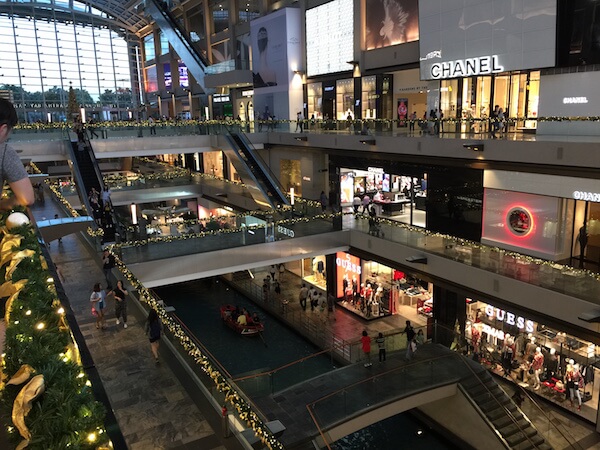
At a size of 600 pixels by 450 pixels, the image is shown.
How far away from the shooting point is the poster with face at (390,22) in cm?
2492

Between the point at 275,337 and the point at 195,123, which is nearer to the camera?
the point at 275,337

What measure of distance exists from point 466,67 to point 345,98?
11065 millimetres

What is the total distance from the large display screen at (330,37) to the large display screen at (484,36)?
768 centimetres

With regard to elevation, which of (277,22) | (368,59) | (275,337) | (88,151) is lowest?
(275,337)

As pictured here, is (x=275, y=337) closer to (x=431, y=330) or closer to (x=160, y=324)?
(x=431, y=330)

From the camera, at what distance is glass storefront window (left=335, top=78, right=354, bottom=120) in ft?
99.5

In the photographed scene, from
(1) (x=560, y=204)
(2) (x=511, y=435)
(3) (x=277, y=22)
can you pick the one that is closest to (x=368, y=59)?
(3) (x=277, y=22)

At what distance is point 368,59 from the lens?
28.2m

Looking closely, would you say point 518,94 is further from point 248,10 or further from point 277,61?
point 248,10

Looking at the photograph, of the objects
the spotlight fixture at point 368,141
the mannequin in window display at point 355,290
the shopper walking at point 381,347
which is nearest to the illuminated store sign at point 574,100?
the spotlight fixture at point 368,141

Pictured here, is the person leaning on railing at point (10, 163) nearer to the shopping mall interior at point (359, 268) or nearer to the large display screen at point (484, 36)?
the shopping mall interior at point (359, 268)

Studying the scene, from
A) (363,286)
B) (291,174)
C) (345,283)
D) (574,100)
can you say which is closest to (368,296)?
(363,286)

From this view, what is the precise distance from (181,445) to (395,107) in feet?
83.8

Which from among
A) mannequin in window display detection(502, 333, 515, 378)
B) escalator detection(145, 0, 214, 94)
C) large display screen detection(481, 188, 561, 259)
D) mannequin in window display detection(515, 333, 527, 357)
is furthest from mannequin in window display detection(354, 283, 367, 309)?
escalator detection(145, 0, 214, 94)
